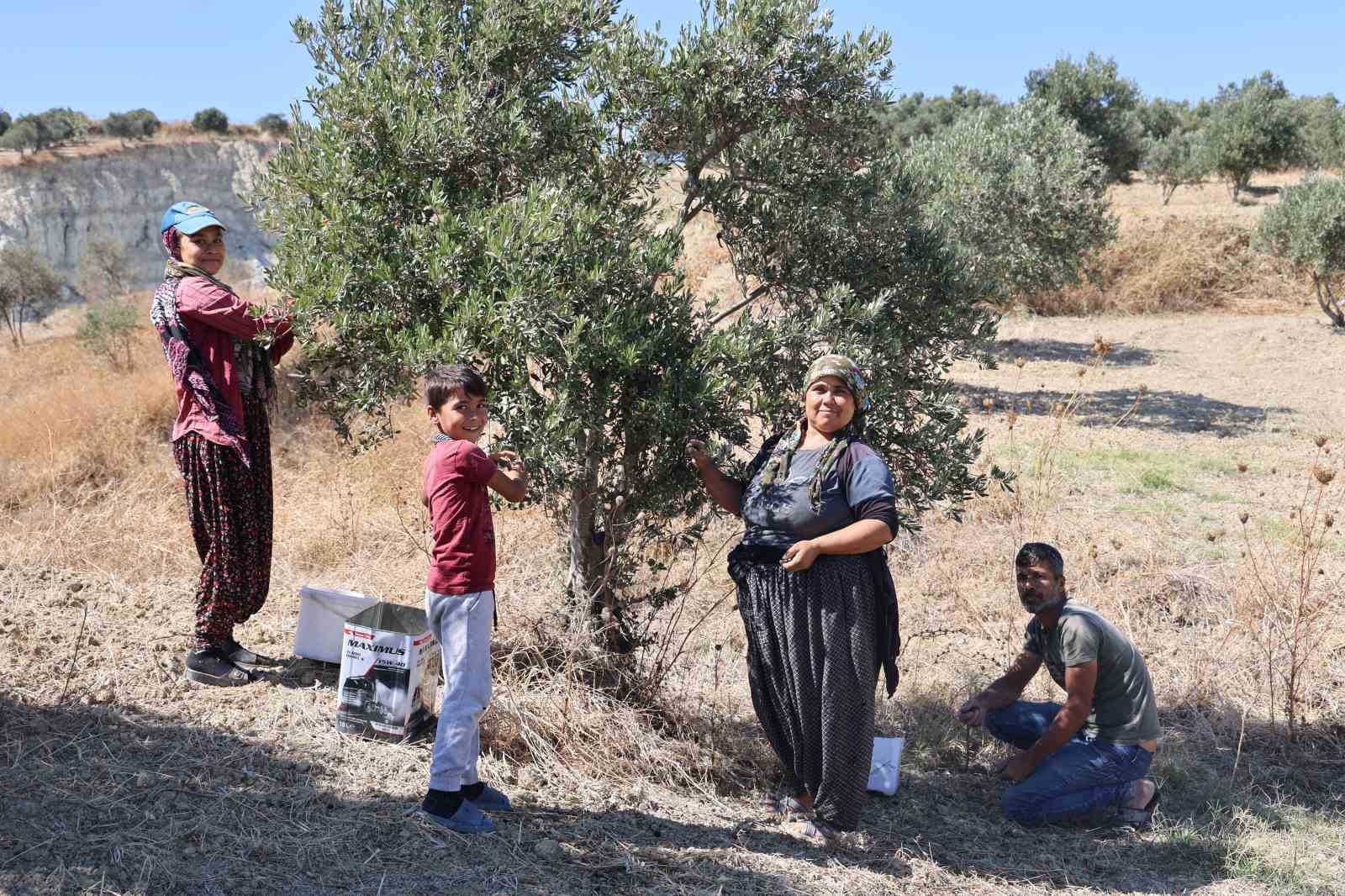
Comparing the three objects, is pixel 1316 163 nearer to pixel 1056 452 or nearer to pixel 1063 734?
pixel 1056 452

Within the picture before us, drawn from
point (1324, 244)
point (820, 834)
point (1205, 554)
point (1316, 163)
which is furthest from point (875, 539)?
point (1316, 163)

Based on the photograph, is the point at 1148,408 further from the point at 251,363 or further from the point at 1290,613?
the point at 251,363

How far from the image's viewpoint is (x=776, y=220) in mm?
4590

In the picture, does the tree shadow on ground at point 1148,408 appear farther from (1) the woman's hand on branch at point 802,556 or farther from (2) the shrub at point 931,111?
(2) the shrub at point 931,111

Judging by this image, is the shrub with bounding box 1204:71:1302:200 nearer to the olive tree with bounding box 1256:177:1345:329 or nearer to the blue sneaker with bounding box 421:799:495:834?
the olive tree with bounding box 1256:177:1345:329

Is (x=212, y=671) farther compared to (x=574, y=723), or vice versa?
(x=212, y=671)

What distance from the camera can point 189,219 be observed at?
426 cm

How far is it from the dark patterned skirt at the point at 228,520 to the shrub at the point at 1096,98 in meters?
22.4

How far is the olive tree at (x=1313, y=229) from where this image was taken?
17797 millimetres

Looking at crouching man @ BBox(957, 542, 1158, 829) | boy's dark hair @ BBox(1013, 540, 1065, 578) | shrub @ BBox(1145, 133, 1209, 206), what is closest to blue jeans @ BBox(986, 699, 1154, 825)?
crouching man @ BBox(957, 542, 1158, 829)

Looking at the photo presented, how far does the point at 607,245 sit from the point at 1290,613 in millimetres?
4302

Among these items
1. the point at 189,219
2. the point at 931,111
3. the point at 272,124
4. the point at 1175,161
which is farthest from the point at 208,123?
the point at 189,219

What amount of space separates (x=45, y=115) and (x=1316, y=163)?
151 feet

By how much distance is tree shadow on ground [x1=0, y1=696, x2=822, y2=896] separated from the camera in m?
3.19
